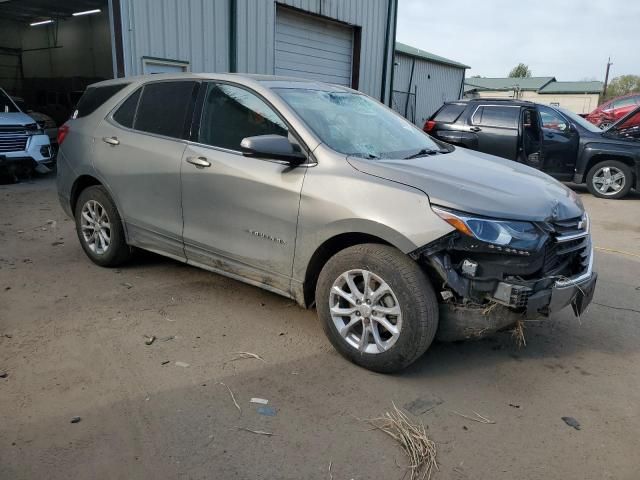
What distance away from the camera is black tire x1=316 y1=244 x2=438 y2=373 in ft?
9.78

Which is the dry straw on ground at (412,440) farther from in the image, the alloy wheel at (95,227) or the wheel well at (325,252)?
the alloy wheel at (95,227)

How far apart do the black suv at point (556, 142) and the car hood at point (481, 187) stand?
6.45 meters

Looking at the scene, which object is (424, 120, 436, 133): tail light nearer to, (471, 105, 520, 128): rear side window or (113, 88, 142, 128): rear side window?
(471, 105, 520, 128): rear side window

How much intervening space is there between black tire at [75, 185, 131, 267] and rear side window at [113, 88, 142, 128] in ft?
2.05

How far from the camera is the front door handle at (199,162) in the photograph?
152 inches

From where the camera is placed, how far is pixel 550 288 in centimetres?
299

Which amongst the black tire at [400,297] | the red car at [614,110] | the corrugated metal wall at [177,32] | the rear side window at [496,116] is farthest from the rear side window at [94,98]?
the red car at [614,110]

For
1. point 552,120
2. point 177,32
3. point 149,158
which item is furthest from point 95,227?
point 552,120

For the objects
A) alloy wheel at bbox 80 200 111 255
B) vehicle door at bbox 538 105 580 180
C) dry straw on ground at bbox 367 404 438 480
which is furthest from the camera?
vehicle door at bbox 538 105 580 180

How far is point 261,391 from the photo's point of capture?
3.02 meters

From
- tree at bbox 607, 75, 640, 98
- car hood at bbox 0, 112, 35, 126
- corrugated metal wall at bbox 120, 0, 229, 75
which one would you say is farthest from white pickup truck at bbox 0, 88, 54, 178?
tree at bbox 607, 75, 640, 98

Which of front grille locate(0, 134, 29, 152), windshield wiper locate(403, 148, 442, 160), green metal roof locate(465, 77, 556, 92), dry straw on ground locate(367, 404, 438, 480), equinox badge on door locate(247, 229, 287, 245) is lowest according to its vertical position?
dry straw on ground locate(367, 404, 438, 480)

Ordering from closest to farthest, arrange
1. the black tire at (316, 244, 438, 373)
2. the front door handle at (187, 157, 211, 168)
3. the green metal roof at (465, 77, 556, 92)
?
the black tire at (316, 244, 438, 373), the front door handle at (187, 157, 211, 168), the green metal roof at (465, 77, 556, 92)

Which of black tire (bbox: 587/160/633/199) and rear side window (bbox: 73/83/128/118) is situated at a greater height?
rear side window (bbox: 73/83/128/118)
